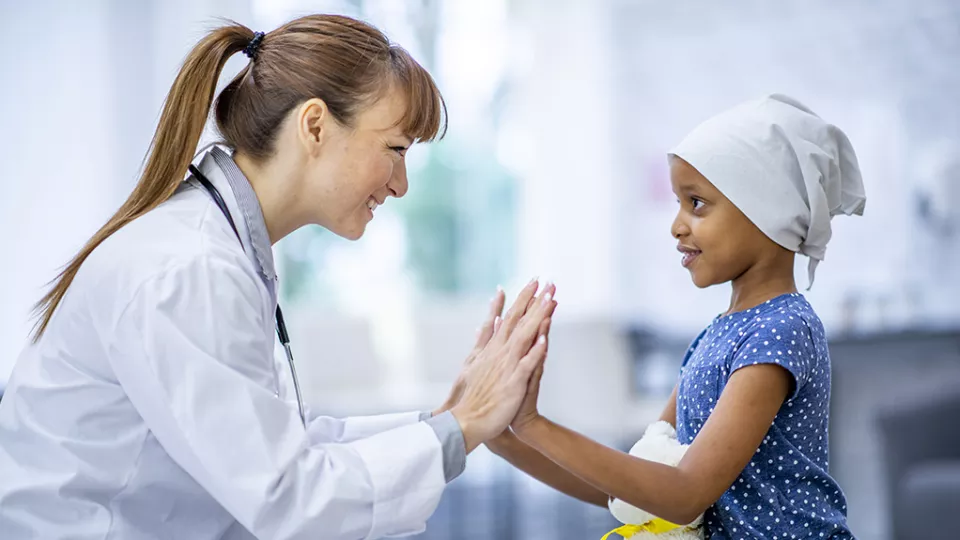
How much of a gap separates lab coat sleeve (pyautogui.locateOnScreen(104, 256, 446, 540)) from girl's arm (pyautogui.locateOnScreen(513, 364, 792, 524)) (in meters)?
0.21

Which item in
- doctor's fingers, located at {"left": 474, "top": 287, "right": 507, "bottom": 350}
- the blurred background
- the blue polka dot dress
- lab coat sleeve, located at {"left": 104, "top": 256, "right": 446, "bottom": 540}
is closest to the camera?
lab coat sleeve, located at {"left": 104, "top": 256, "right": 446, "bottom": 540}

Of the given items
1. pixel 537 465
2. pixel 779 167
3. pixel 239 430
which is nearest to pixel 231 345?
pixel 239 430

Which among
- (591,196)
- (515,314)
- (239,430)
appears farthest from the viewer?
(591,196)

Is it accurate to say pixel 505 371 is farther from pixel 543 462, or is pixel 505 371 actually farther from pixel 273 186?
pixel 273 186

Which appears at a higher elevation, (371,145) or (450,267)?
(371,145)

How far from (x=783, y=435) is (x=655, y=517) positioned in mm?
230

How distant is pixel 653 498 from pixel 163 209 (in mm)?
838

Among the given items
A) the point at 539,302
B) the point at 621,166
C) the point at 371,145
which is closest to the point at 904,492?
the point at 621,166

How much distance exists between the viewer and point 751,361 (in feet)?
4.45

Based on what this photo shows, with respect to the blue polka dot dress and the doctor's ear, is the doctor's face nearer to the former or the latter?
the doctor's ear

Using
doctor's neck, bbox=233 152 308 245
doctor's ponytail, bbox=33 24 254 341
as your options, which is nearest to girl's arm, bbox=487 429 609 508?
doctor's neck, bbox=233 152 308 245

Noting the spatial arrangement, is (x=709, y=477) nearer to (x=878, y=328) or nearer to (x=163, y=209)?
(x=163, y=209)

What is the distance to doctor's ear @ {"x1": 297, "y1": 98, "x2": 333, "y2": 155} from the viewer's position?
1.48 m

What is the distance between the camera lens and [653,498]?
131 cm
